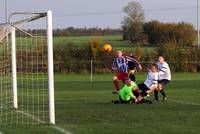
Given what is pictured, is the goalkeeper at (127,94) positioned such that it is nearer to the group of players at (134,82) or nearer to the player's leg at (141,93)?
the group of players at (134,82)

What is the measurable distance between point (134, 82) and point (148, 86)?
1.12 meters

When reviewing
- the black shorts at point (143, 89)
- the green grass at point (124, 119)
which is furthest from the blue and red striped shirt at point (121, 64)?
the green grass at point (124, 119)

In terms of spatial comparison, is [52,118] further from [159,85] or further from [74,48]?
[74,48]

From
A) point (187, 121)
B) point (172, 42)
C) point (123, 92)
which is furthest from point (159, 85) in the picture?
point (172, 42)

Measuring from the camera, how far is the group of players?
23.6 m

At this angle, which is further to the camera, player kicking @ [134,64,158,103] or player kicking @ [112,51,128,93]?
player kicking @ [112,51,128,93]

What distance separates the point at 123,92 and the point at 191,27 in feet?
184

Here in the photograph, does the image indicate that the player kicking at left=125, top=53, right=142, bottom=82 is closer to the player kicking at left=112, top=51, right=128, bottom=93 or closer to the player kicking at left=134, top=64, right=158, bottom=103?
the player kicking at left=112, top=51, right=128, bottom=93

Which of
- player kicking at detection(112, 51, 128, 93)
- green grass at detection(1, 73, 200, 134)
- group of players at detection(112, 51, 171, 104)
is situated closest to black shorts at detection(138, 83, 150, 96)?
group of players at detection(112, 51, 171, 104)

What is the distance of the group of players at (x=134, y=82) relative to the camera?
2359cm

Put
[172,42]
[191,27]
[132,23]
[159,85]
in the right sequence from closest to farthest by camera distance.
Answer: [159,85], [172,42], [191,27], [132,23]

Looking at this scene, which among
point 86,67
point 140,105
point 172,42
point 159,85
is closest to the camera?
point 140,105

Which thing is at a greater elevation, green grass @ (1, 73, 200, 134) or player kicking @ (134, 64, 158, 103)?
player kicking @ (134, 64, 158, 103)

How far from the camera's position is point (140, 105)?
73.5ft
